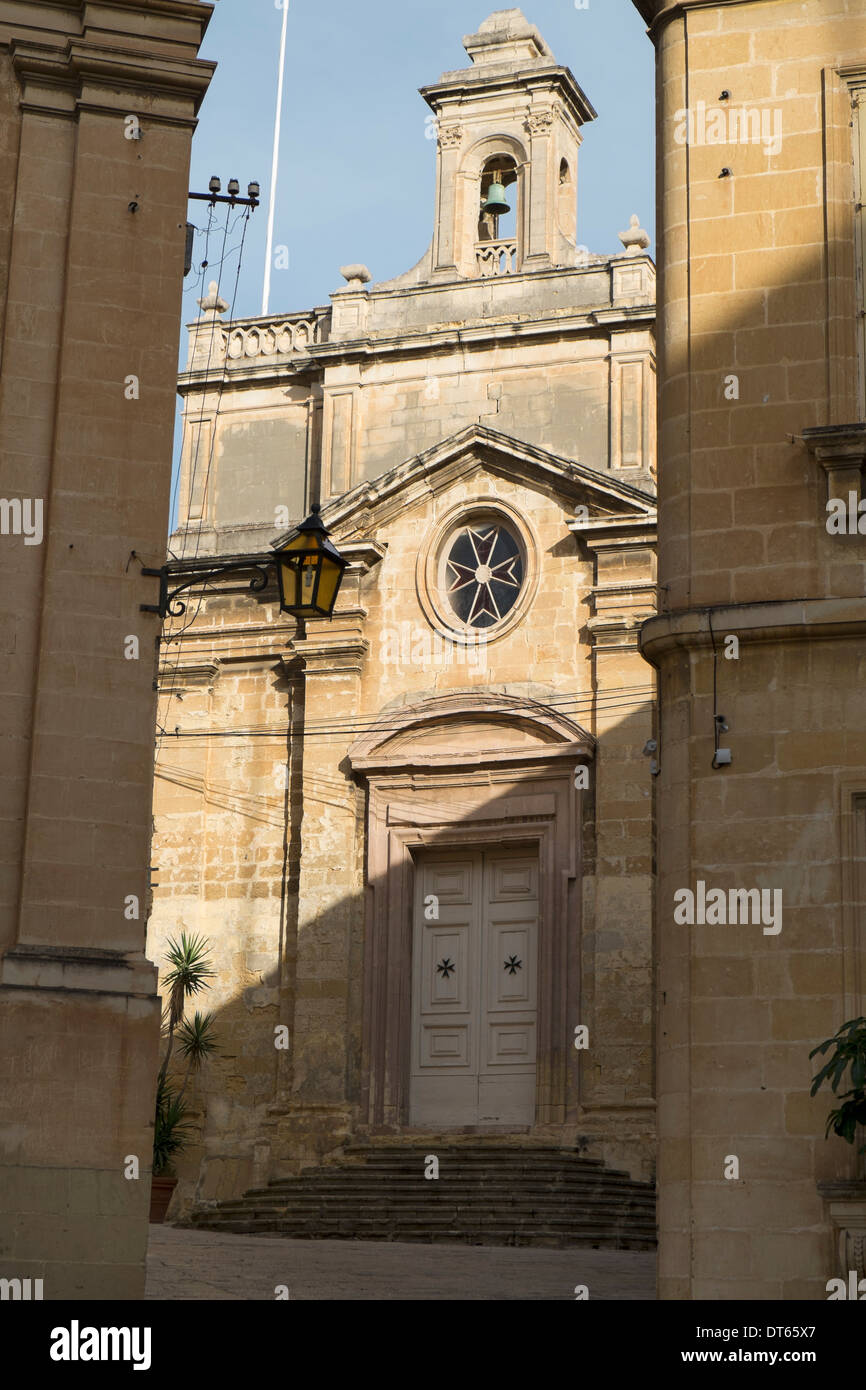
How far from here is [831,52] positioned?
1195 cm

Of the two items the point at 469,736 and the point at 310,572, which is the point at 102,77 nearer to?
the point at 310,572

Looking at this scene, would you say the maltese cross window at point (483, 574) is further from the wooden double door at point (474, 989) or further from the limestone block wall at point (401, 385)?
the wooden double door at point (474, 989)

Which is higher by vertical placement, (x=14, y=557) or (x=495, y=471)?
(x=495, y=471)

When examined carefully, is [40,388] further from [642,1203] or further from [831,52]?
[642,1203]

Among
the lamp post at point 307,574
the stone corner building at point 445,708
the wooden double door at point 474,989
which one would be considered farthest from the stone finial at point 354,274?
the lamp post at point 307,574

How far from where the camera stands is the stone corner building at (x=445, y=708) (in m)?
21.9

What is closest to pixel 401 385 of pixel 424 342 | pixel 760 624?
pixel 424 342

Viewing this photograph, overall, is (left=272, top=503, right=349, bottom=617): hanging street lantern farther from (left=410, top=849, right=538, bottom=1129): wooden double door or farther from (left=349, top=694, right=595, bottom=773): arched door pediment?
(left=410, top=849, right=538, bottom=1129): wooden double door

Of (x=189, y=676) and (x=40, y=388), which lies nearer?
(x=40, y=388)

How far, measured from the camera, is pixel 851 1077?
9711 millimetres

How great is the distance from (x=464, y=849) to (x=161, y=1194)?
5113 millimetres

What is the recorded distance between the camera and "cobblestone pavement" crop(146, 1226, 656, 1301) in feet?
42.9
